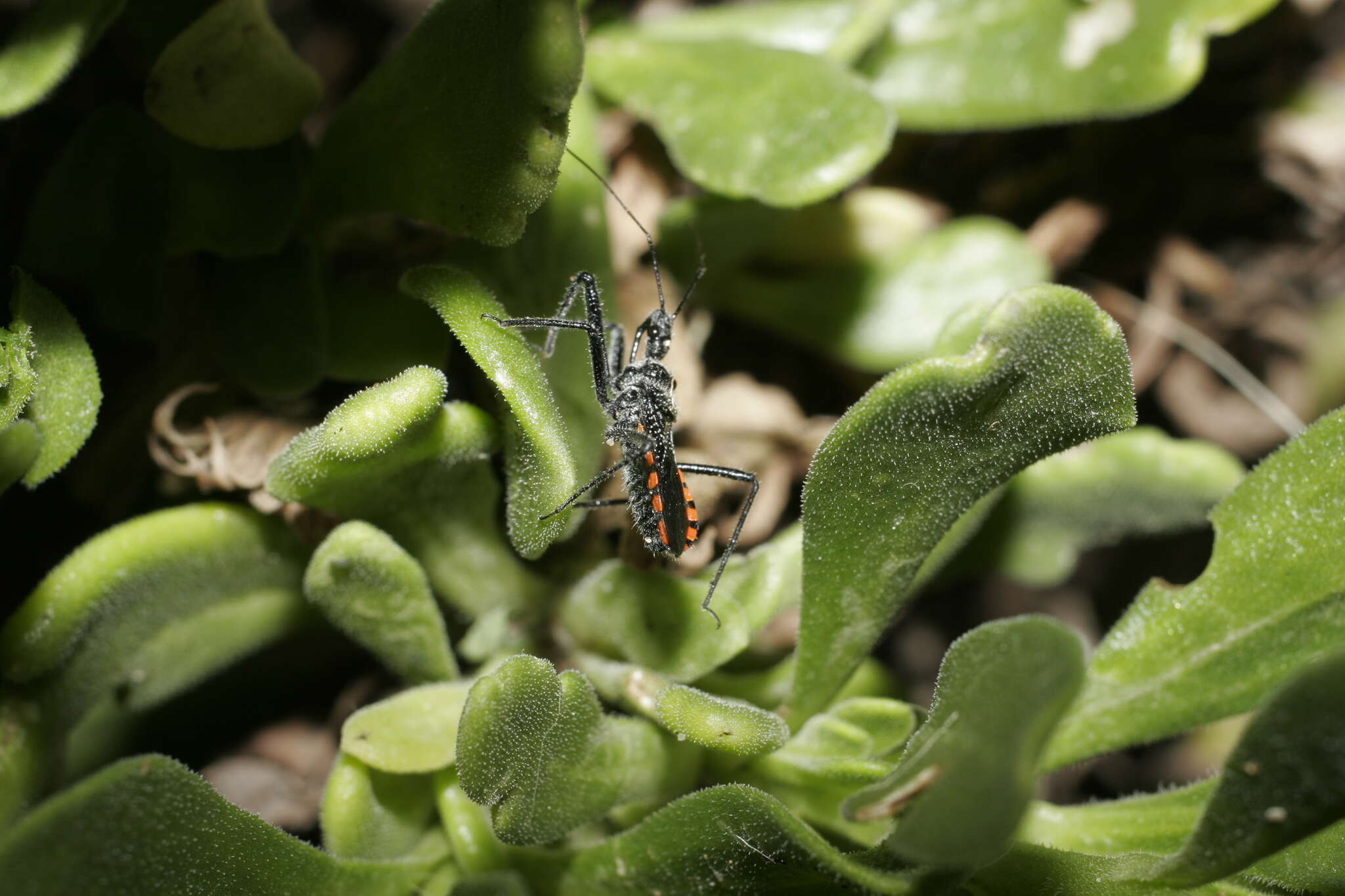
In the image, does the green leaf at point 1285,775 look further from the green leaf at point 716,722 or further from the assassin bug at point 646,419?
the assassin bug at point 646,419

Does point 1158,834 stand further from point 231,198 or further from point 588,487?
point 231,198

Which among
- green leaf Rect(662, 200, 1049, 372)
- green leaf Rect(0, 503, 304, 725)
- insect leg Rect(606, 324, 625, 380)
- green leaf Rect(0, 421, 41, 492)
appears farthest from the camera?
green leaf Rect(662, 200, 1049, 372)

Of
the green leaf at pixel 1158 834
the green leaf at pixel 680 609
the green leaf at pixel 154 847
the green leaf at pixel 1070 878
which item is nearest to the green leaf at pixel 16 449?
the green leaf at pixel 154 847

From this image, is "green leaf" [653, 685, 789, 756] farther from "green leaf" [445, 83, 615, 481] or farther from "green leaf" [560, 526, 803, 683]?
"green leaf" [445, 83, 615, 481]

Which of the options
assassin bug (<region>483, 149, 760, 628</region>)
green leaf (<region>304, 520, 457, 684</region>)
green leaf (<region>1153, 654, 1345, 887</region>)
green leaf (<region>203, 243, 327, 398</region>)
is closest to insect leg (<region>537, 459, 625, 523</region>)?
assassin bug (<region>483, 149, 760, 628</region>)

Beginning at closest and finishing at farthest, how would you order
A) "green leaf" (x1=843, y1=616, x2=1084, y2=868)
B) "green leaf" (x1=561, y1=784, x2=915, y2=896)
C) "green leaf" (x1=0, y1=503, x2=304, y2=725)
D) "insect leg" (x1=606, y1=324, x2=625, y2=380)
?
"green leaf" (x1=843, y1=616, x2=1084, y2=868)
"green leaf" (x1=561, y1=784, x2=915, y2=896)
"green leaf" (x1=0, y1=503, x2=304, y2=725)
"insect leg" (x1=606, y1=324, x2=625, y2=380)

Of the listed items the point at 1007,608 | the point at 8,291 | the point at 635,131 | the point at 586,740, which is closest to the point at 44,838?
the point at 586,740
